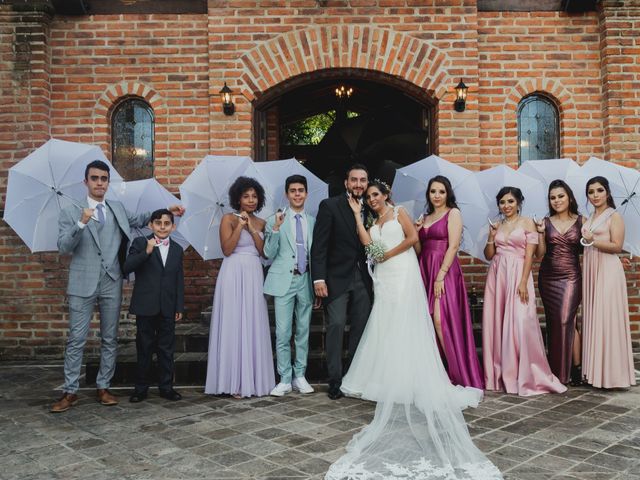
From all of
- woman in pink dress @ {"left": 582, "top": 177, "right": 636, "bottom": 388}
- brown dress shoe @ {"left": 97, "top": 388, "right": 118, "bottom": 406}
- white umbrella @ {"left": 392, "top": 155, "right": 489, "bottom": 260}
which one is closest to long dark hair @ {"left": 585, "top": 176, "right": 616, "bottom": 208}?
woman in pink dress @ {"left": 582, "top": 177, "right": 636, "bottom": 388}

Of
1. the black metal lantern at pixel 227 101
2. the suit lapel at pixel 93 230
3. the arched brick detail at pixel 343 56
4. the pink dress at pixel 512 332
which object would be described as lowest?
the pink dress at pixel 512 332

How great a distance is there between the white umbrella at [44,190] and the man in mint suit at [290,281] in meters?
1.72

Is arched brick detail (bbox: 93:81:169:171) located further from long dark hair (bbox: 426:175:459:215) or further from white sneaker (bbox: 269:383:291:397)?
long dark hair (bbox: 426:175:459:215)

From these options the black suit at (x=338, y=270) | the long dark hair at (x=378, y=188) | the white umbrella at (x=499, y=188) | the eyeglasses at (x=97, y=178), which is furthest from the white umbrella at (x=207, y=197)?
the white umbrella at (x=499, y=188)

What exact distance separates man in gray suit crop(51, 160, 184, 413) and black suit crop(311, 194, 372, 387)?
169 cm

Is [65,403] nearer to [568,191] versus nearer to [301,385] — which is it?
[301,385]

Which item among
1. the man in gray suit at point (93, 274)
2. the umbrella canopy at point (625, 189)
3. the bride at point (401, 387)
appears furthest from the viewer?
the umbrella canopy at point (625, 189)

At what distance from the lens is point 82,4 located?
21.2ft

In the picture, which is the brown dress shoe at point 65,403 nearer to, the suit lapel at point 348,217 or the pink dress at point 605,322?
the suit lapel at point 348,217

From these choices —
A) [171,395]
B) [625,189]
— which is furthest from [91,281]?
[625,189]

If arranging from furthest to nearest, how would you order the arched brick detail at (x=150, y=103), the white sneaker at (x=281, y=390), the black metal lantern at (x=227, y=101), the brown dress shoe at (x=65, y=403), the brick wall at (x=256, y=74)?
the arched brick detail at (x=150, y=103), the brick wall at (x=256, y=74), the black metal lantern at (x=227, y=101), the white sneaker at (x=281, y=390), the brown dress shoe at (x=65, y=403)

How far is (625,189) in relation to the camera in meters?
5.06

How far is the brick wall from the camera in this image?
6473 mm

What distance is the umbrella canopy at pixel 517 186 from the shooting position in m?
5.14
